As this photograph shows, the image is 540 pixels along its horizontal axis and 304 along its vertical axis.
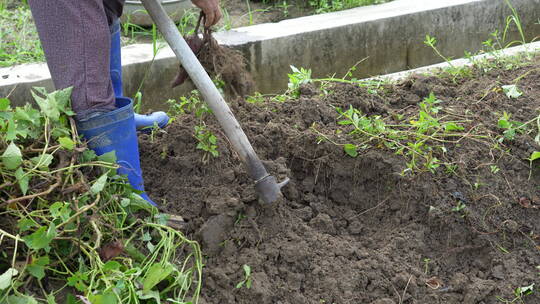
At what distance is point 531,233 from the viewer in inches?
102

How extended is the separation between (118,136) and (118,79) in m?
0.56

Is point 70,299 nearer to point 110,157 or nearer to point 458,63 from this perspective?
point 110,157

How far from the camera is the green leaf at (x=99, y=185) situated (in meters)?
2.18

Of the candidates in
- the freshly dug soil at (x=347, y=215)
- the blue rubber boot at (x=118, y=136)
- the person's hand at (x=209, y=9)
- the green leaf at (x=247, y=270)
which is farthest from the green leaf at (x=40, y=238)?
the person's hand at (x=209, y=9)

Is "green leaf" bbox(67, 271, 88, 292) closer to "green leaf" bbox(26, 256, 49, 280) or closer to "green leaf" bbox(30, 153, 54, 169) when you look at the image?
"green leaf" bbox(26, 256, 49, 280)

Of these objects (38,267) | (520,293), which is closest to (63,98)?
(38,267)

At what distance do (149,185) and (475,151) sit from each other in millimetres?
1247

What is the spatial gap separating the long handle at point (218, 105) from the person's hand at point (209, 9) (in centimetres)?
28

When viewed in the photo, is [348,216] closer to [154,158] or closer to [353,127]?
[353,127]

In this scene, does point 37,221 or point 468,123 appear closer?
point 37,221

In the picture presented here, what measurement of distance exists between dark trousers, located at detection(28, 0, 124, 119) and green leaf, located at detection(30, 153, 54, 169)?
194 millimetres

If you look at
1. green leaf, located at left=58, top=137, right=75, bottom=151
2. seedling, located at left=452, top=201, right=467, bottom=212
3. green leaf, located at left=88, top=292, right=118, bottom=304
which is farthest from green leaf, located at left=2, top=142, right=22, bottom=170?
seedling, located at left=452, top=201, right=467, bottom=212

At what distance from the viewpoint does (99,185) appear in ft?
7.17

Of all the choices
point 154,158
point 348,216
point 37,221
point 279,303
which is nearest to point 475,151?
point 348,216
